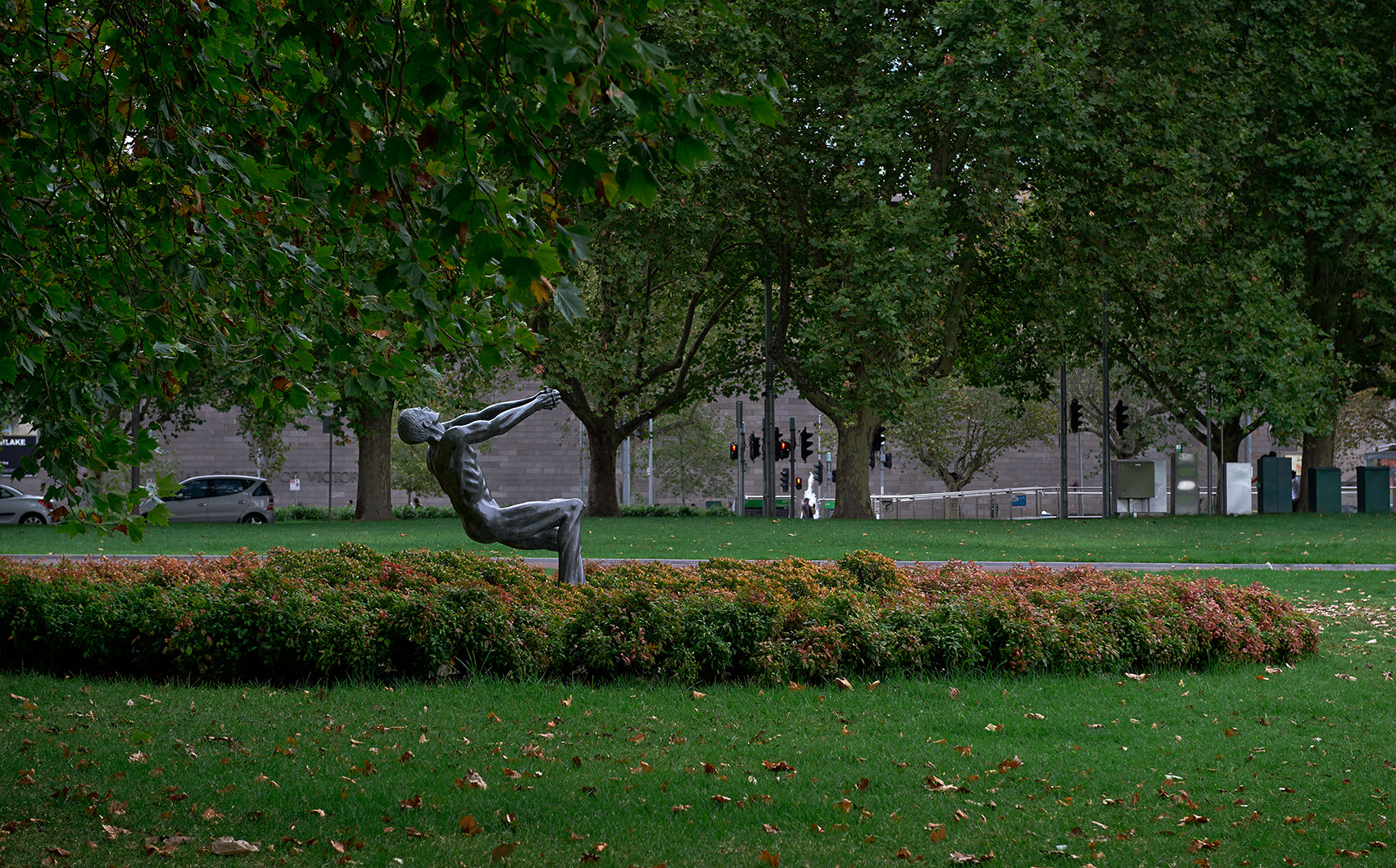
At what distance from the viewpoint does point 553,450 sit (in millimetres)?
65938

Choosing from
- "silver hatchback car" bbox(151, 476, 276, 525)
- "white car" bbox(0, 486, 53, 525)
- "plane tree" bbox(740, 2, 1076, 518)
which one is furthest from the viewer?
"white car" bbox(0, 486, 53, 525)

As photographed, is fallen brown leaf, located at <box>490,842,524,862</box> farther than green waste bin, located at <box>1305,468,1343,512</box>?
No

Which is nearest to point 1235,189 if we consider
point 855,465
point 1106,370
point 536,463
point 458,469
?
point 1106,370

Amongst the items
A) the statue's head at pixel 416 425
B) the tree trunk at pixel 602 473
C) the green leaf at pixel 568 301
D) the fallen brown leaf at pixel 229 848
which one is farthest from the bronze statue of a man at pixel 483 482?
the tree trunk at pixel 602 473

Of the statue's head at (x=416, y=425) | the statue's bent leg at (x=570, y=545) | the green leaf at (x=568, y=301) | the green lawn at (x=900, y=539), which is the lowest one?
the green lawn at (x=900, y=539)

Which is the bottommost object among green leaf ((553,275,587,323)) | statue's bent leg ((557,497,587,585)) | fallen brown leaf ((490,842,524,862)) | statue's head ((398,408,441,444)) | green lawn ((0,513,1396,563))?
fallen brown leaf ((490,842,524,862))

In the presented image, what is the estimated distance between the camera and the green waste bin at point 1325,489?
31.3 metres

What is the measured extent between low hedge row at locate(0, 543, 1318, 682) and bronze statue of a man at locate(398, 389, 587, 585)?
1.77ft

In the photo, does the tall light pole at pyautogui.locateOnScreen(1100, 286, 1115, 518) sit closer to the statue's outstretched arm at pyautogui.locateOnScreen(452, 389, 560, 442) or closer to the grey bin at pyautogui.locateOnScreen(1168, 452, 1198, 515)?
the grey bin at pyautogui.locateOnScreen(1168, 452, 1198, 515)

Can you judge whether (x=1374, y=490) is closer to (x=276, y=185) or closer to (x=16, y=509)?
(x=276, y=185)

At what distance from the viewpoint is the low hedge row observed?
839 centimetres

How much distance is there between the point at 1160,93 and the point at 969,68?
16.3 ft

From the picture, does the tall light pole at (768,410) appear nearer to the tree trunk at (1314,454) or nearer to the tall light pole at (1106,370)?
the tall light pole at (1106,370)

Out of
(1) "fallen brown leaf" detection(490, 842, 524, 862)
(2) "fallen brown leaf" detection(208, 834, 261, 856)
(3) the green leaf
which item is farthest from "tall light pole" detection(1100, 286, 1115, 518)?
(3) the green leaf
